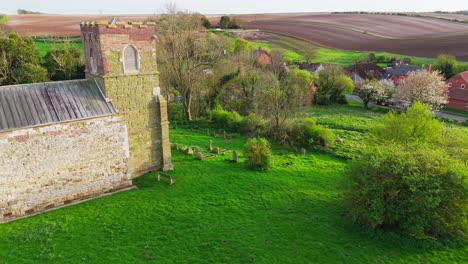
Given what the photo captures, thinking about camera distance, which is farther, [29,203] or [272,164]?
[272,164]

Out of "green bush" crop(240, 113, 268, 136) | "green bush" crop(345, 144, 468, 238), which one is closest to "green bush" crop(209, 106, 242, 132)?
"green bush" crop(240, 113, 268, 136)

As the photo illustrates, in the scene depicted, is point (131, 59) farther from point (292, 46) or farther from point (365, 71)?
point (292, 46)

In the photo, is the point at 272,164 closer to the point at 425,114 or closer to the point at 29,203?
the point at 425,114

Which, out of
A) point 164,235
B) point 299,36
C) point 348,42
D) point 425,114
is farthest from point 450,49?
point 164,235

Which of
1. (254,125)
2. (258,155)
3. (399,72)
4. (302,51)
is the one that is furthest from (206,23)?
(258,155)

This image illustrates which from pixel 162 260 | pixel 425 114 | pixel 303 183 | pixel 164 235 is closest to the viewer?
pixel 162 260

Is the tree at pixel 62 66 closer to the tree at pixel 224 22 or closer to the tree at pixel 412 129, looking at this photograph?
the tree at pixel 412 129

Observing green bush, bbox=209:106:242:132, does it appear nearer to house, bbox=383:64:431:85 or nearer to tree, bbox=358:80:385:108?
tree, bbox=358:80:385:108

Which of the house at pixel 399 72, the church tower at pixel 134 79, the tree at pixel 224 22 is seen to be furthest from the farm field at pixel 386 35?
the church tower at pixel 134 79
